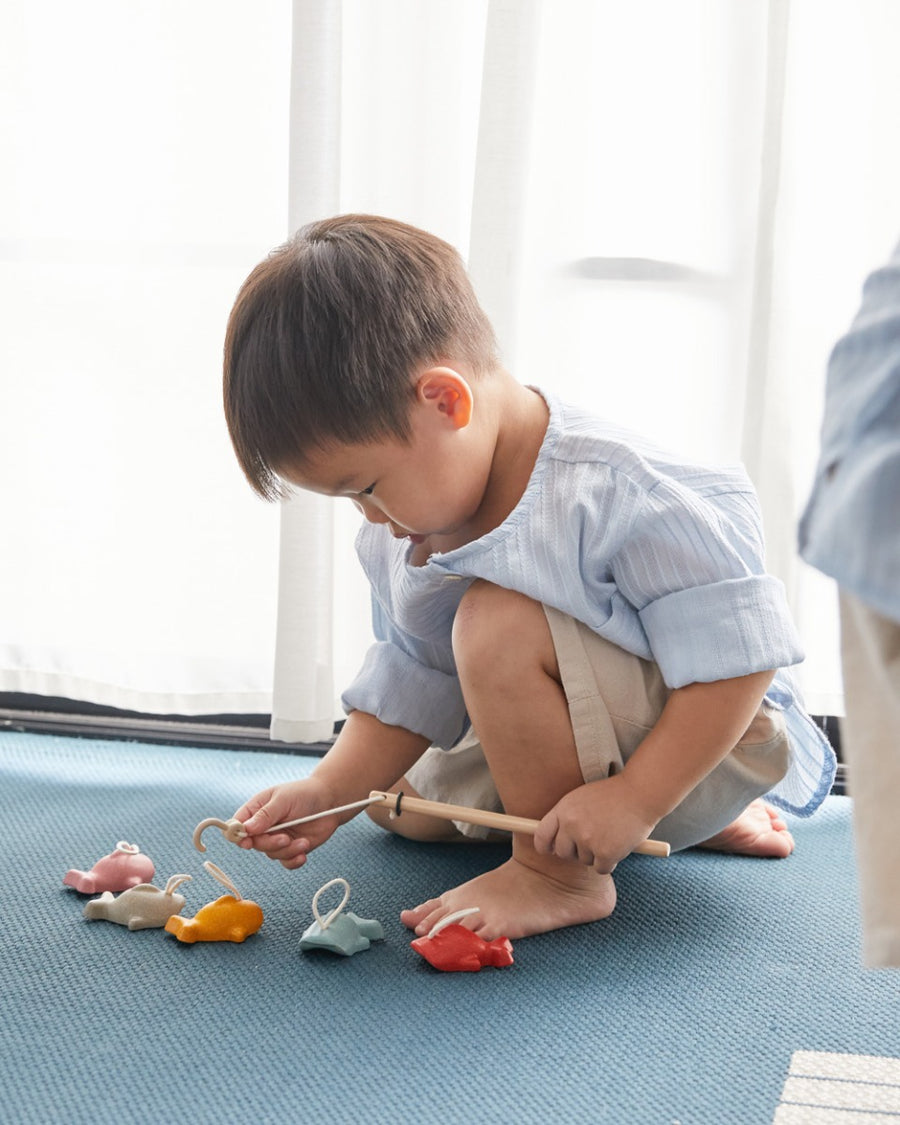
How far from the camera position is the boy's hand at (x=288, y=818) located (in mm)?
944

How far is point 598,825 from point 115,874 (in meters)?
0.39

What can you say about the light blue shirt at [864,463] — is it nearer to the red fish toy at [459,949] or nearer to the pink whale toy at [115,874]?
the red fish toy at [459,949]

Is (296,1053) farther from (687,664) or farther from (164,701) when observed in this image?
(164,701)

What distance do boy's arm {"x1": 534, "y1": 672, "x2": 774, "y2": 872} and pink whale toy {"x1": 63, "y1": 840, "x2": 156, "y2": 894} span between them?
34 centimetres

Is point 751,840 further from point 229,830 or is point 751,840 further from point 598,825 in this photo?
point 229,830

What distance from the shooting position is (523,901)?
914mm

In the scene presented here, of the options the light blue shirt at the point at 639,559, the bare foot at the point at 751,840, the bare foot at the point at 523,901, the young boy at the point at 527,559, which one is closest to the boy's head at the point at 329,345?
the young boy at the point at 527,559

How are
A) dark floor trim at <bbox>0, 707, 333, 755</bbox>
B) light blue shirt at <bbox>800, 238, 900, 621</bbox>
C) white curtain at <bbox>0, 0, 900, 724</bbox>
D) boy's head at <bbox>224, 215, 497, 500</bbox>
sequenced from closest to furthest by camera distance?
light blue shirt at <bbox>800, 238, 900, 621</bbox> → boy's head at <bbox>224, 215, 497, 500</bbox> → white curtain at <bbox>0, 0, 900, 724</bbox> → dark floor trim at <bbox>0, 707, 333, 755</bbox>

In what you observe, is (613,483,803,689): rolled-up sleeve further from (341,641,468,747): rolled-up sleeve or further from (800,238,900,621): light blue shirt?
(800,238,900,621): light blue shirt

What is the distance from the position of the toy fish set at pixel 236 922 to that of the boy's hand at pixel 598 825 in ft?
0.27

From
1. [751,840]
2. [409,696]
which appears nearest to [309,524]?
[409,696]

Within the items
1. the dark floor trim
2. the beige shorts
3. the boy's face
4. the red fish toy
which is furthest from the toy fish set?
the dark floor trim

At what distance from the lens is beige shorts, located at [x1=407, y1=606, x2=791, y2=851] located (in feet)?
2.93

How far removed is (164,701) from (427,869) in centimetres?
46
